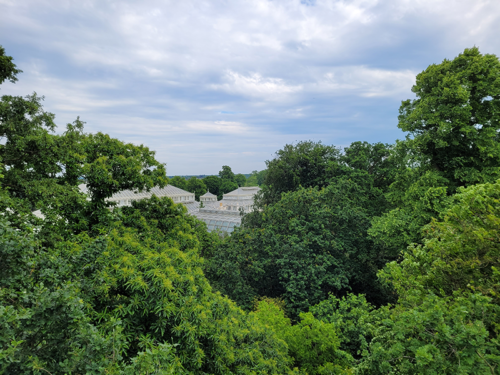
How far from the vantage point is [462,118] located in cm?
1178

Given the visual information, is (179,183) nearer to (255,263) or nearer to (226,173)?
(226,173)

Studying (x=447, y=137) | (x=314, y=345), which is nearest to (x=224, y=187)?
(x=447, y=137)

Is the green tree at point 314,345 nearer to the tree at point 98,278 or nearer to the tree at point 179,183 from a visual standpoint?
the tree at point 98,278

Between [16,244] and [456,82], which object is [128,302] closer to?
[16,244]

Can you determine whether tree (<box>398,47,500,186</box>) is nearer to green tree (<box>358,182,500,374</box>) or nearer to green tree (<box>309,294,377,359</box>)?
green tree (<box>358,182,500,374</box>)

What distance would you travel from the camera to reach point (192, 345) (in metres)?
5.33

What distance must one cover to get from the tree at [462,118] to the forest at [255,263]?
7 centimetres

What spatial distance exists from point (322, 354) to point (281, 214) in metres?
8.03

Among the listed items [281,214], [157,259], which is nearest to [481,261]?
[157,259]

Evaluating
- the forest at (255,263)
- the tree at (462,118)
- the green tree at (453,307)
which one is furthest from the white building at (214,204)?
the green tree at (453,307)

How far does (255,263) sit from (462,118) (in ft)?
39.0

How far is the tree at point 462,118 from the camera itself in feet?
38.0

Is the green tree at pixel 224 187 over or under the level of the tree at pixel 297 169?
under

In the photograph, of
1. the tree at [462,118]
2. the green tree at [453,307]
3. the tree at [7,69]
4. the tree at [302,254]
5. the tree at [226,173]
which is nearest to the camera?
the green tree at [453,307]
